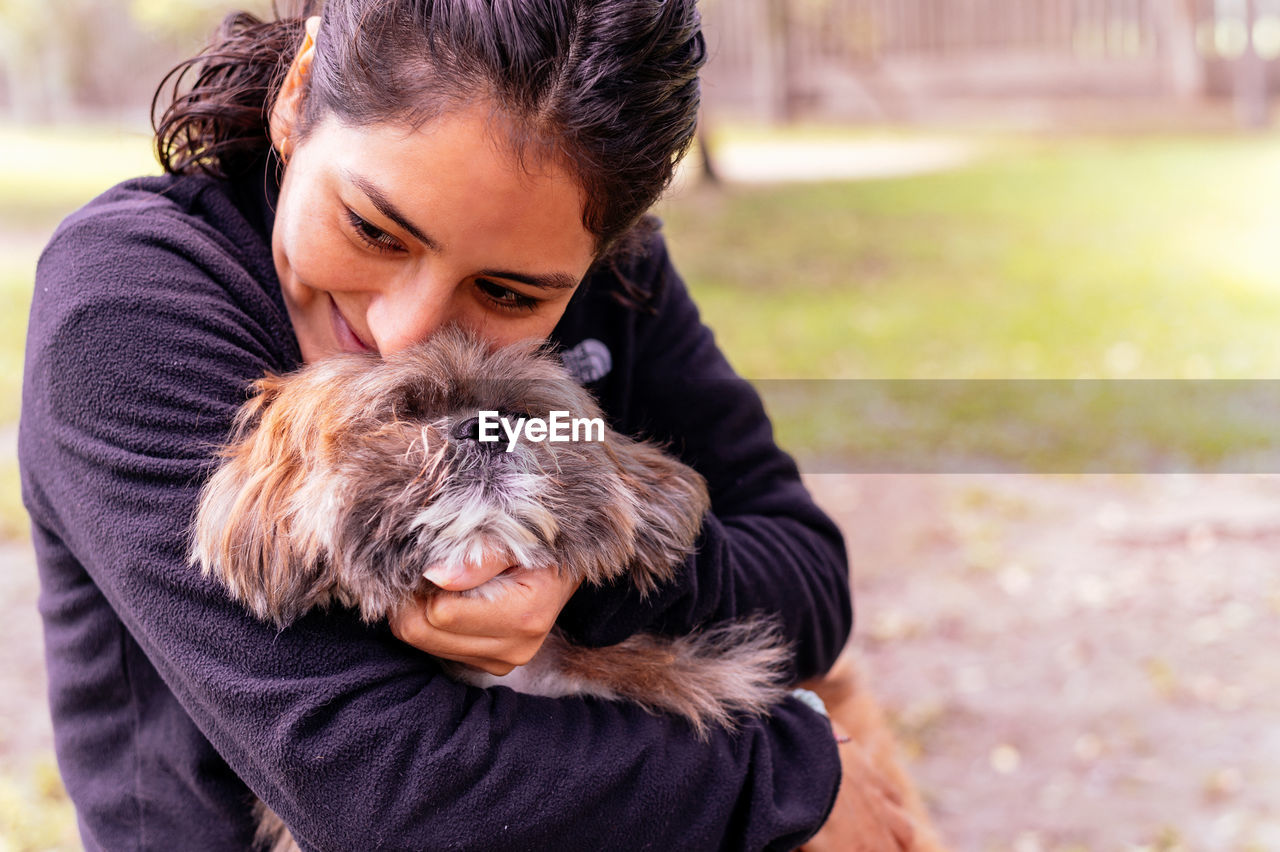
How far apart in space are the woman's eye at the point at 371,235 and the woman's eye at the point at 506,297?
6.1 inches

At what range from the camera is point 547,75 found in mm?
1676

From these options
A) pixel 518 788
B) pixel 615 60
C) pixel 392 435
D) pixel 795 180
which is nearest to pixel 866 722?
pixel 518 788

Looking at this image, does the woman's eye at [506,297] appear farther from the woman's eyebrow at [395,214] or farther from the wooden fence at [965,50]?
the wooden fence at [965,50]

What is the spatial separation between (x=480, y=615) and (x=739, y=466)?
86 cm

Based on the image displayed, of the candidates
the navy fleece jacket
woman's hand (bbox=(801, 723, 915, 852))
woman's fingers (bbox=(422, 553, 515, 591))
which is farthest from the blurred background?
woman's hand (bbox=(801, 723, 915, 852))

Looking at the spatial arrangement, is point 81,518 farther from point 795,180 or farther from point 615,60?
point 795,180

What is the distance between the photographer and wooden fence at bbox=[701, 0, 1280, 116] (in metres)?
16.9

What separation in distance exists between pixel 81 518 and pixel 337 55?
0.79 metres

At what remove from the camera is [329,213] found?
1763 mm

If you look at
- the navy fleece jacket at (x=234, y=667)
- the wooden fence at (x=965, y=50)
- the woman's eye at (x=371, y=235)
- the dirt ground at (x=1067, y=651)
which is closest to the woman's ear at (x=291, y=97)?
the navy fleece jacket at (x=234, y=667)

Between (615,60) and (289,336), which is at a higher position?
(615,60)

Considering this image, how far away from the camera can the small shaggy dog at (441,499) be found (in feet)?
5.37

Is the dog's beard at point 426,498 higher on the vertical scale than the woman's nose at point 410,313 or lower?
lower

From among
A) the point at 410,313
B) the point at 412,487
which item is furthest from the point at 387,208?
the point at 412,487
